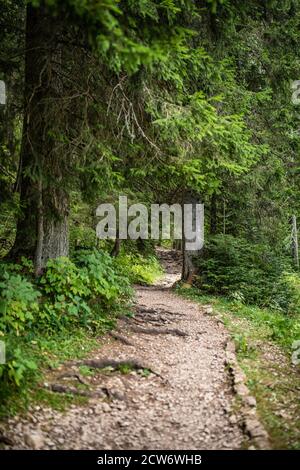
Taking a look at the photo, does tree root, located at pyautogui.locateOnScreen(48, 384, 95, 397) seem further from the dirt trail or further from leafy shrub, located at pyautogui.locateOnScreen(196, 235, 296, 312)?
leafy shrub, located at pyautogui.locateOnScreen(196, 235, 296, 312)

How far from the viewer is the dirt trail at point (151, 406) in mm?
4426

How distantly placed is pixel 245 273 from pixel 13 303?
913 cm

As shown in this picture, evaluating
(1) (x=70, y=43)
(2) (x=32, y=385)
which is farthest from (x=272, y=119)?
(2) (x=32, y=385)

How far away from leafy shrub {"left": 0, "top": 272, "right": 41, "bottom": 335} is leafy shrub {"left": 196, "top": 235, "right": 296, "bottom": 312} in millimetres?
7975

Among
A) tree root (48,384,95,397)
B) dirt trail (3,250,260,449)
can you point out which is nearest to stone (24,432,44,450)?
dirt trail (3,250,260,449)

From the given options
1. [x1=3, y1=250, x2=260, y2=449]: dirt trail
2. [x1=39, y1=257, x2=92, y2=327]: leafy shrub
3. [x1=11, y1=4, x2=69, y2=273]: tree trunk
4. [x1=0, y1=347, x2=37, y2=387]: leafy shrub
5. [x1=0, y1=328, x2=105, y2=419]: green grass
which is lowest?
[x1=3, y1=250, x2=260, y2=449]: dirt trail

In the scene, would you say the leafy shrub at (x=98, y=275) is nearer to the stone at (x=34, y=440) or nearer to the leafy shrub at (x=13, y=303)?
the leafy shrub at (x=13, y=303)

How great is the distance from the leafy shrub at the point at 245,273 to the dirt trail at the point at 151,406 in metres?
4.73

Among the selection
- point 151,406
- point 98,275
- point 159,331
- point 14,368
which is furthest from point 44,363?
point 159,331

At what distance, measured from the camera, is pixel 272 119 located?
44.1ft

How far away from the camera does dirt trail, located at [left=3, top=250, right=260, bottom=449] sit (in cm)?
443

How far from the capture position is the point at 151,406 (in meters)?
5.37

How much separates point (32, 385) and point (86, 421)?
0.90 meters
